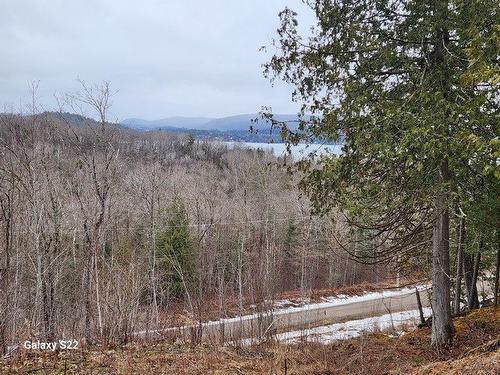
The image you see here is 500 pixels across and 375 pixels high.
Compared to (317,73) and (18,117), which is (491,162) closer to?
(317,73)

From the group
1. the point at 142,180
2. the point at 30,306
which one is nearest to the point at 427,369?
the point at 30,306

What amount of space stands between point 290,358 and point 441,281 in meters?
2.76

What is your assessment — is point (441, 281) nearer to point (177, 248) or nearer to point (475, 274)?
point (475, 274)

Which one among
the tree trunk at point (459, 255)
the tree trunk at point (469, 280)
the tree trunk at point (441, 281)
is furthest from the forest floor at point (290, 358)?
the tree trunk at point (469, 280)

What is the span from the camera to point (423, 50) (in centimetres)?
590

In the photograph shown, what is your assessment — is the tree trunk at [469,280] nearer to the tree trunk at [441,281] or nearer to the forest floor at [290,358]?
the forest floor at [290,358]

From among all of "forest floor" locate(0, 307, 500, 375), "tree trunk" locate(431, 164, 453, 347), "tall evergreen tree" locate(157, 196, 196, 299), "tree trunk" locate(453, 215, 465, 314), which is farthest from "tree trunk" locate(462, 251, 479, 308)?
"tall evergreen tree" locate(157, 196, 196, 299)

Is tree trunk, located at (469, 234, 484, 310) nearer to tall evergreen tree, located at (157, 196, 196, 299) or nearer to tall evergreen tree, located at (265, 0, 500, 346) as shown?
tall evergreen tree, located at (265, 0, 500, 346)

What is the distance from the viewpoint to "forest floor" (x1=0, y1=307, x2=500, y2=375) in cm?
439

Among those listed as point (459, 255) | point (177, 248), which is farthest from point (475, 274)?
point (177, 248)

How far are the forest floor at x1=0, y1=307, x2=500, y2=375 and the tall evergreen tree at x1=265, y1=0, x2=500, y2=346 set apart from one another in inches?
29.7

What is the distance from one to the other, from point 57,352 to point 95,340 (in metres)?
1.87

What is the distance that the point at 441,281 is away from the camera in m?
6.72

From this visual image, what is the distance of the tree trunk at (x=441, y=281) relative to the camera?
21.6ft
